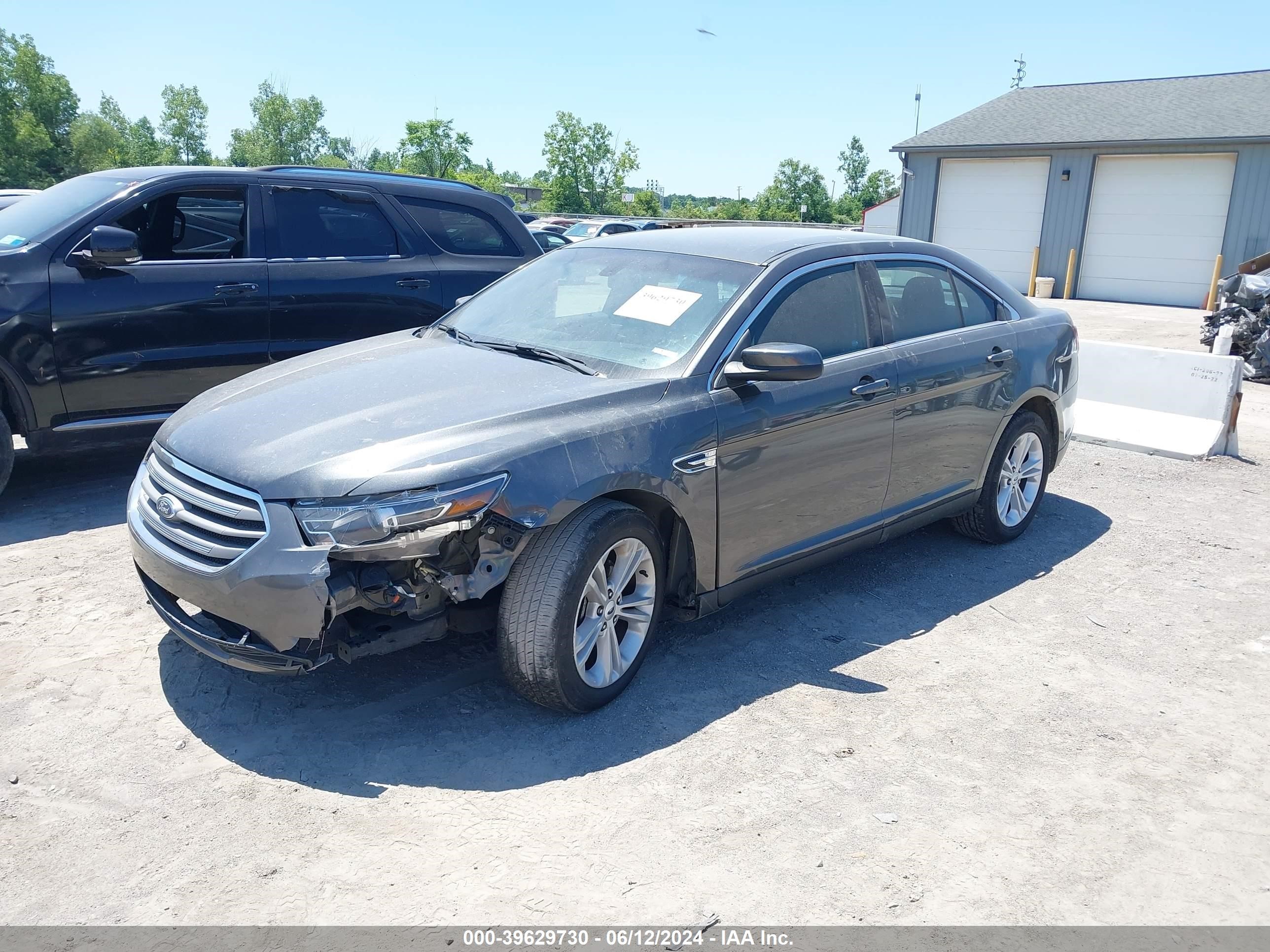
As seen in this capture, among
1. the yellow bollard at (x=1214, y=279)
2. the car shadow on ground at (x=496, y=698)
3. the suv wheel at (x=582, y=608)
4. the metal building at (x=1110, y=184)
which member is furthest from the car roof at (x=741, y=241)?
the metal building at (x=1110, y=184)

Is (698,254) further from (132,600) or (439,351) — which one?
(132,600)

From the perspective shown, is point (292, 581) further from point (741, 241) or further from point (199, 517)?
point (741, 241)

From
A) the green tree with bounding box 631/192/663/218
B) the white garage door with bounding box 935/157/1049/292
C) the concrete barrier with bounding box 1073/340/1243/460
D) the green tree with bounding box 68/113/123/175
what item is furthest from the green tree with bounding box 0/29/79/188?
the concrete barrier with bounding box 1073/340/1243/460

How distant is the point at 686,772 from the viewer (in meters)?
3.41

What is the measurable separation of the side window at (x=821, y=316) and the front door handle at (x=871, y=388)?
0.59 feet

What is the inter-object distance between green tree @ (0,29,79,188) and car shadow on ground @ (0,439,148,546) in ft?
239

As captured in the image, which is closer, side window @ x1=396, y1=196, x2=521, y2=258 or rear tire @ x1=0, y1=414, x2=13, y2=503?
rear tire @ x1=0, y1=414, x2=13, y2=503

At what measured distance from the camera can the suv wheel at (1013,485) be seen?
222 inches

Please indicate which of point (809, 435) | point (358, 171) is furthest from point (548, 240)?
→ point (809, 435)

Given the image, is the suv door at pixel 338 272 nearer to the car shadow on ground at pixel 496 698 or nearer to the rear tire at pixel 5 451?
the rear tire at pixel 5 451

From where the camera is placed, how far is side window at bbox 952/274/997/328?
5473mm

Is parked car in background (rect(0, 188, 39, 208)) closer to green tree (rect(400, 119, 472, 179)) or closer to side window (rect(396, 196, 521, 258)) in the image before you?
side window (rect(396, 196, 521, 258))

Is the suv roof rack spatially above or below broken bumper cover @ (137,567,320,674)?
above

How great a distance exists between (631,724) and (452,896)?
110cm
